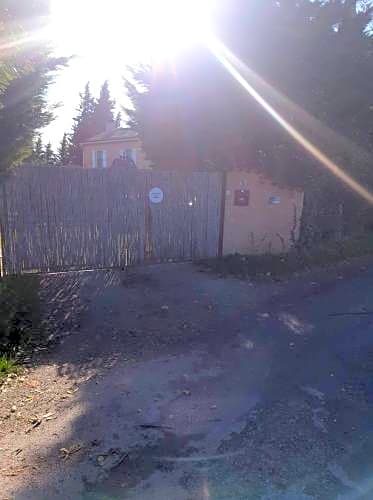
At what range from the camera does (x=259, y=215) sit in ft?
31.4

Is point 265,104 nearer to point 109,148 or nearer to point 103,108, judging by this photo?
point 109,148

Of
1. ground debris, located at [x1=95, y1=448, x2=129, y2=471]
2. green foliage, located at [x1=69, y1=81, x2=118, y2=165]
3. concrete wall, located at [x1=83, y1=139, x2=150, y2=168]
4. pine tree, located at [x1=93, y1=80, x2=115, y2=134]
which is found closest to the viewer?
ground debris, located at [x1=95, y1=448, x2=129, y2=471]

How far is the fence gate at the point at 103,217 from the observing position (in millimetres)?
7184

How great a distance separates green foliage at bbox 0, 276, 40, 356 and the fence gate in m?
0.90

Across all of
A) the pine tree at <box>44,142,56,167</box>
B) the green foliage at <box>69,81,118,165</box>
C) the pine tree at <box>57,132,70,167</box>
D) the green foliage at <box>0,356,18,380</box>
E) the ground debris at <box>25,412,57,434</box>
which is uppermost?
the green foliage at <box>69,81,118,165</box>

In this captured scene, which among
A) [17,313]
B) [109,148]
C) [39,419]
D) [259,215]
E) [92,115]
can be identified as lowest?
[39,419]

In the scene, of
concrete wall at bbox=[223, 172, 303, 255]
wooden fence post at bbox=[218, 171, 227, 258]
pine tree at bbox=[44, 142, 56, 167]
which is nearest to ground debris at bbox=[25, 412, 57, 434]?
wooden fence post at bbox=[218, 171, 227, 258]

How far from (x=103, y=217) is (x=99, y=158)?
26148mm

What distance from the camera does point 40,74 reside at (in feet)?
21.8

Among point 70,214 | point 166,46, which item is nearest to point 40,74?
point 70,214

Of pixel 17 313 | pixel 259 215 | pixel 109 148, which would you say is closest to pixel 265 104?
pixel 259 215

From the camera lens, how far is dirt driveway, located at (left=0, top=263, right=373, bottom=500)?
9.12ft

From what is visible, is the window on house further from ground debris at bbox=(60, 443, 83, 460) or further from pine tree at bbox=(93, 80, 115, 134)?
ground debris at bbox=(60, 443, 83, 460)

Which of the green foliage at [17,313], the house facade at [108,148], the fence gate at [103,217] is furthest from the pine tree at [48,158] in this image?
the green foliage at [17,313]
